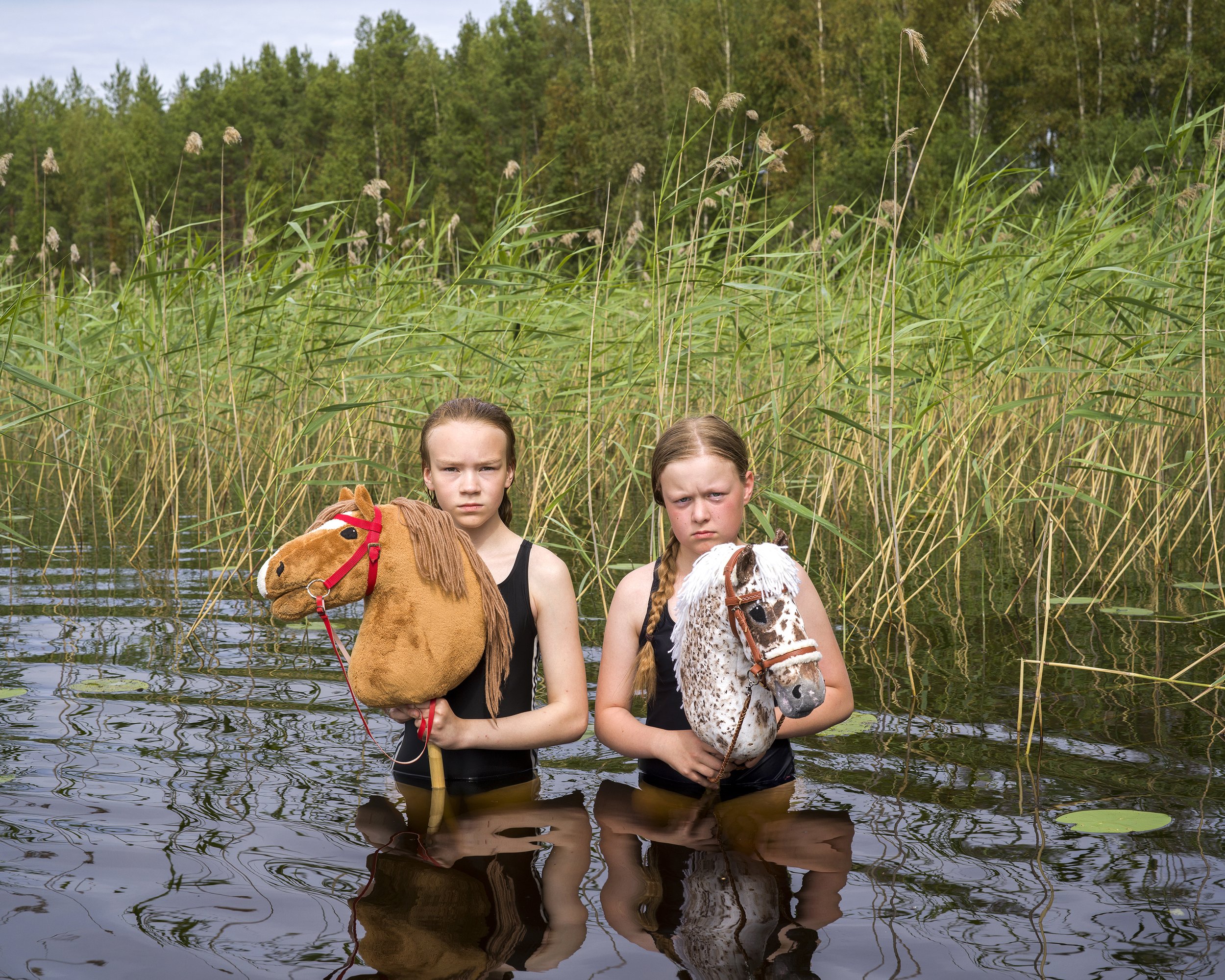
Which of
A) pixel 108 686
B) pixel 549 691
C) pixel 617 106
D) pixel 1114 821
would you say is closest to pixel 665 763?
pixel 549 691

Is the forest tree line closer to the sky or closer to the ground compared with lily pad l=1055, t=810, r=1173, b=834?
closer to the sky

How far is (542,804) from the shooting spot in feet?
8.21

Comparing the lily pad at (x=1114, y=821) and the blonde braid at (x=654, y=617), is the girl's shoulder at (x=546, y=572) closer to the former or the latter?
the blonde braid at (x=654, y=617)

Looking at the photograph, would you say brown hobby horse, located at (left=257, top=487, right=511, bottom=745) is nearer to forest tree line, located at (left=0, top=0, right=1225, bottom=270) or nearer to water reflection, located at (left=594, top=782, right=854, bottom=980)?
water reflection, located at (left=594, top=782, right=854, bottom=980)

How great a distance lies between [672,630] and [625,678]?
17cm

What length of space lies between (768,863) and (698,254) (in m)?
3.79

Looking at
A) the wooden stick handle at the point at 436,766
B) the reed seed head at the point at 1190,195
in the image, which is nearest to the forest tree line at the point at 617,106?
the reed seed head at the point at 1190,195

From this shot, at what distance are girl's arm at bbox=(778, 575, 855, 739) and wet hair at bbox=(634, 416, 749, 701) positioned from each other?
0.33 m

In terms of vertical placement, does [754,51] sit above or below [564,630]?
above

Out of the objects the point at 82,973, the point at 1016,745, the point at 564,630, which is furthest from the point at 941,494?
the point at 82,973

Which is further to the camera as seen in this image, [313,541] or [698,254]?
[698,254]

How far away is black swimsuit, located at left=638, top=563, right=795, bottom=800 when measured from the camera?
249 centimetres

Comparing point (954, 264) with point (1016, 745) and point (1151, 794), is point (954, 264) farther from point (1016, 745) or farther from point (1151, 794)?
point (1151, 794)

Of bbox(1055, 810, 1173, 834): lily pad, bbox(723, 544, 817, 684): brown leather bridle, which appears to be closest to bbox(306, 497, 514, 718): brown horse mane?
bbox(723, 544, 817, 684): brown leather bridle
